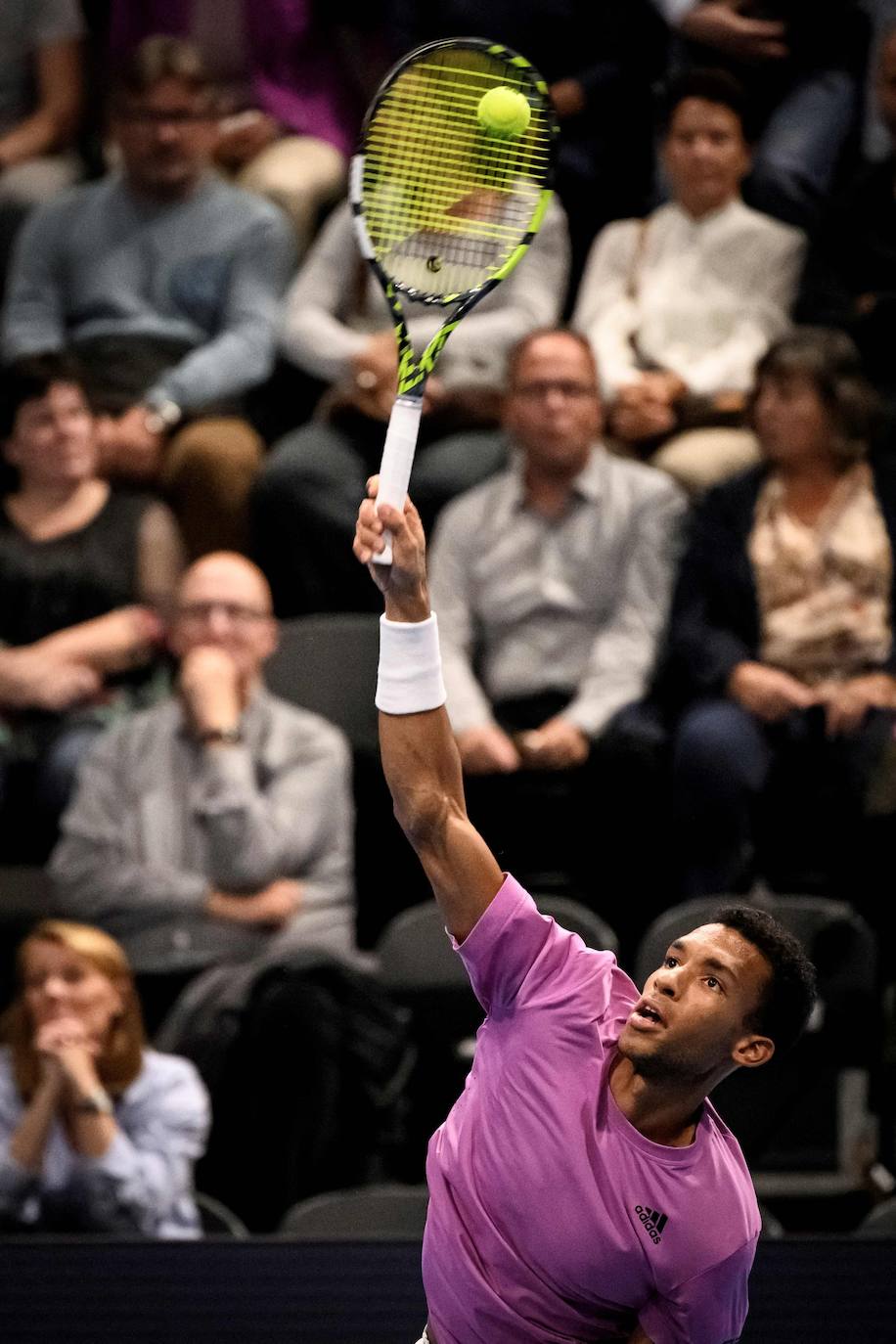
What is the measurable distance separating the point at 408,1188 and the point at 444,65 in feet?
6.81

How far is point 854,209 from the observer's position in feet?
16.8

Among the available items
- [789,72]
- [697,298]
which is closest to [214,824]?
[697,298]

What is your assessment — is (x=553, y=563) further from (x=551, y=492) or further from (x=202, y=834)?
(x=202, y=834)

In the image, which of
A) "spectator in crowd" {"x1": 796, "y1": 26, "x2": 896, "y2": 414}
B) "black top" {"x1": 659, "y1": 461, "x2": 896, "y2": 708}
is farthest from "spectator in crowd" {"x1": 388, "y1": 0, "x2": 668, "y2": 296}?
"black top" {"x1": 659, "y1": 461, "x2": 896, "y2": 708}

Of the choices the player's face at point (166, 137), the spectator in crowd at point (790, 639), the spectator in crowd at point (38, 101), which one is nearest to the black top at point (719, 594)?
the spectator in crowd at point (790, 639)

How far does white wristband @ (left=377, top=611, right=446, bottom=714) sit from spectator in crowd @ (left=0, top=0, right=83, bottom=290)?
3693mm

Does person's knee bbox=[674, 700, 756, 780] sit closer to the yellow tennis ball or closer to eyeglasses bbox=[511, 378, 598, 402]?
eyeglasses bbox=[511, 378, 598, 402]

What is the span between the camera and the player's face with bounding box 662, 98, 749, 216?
5.07m

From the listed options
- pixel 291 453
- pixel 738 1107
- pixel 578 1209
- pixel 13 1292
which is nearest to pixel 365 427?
pixel 291 453

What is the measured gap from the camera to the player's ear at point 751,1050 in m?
2.46

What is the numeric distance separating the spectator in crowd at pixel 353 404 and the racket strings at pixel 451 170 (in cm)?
219

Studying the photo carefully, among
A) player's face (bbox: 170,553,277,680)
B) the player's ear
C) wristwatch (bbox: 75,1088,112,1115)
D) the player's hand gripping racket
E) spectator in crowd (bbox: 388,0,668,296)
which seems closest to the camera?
the player's ear

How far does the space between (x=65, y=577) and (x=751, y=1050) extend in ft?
8.73

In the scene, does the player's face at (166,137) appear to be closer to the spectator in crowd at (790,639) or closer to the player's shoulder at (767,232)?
the player's shoulder at (767,232)
